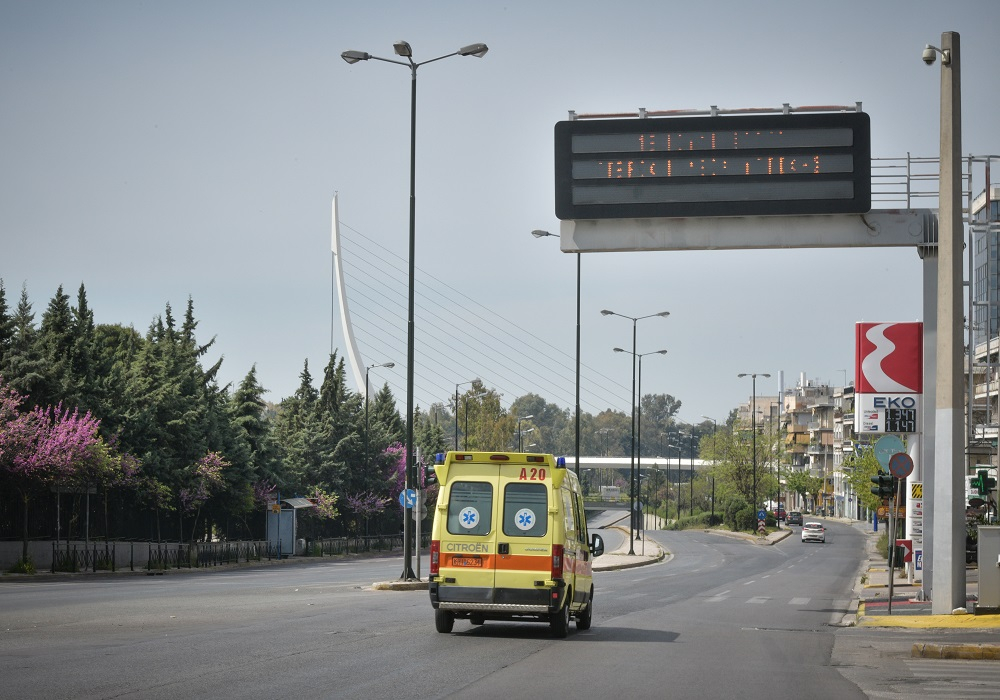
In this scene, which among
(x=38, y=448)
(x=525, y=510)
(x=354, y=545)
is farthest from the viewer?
(x=354, y=545)

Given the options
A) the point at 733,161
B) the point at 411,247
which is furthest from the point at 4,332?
the point at 733,161

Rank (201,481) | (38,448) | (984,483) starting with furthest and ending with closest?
(201,481) → (38,448) → (984,483)

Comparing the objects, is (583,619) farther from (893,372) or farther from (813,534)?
(813,534)

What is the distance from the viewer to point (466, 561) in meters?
17.5

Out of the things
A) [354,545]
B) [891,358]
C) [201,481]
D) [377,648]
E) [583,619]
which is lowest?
[354,545]

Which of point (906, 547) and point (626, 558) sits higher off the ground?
point (906, 547)

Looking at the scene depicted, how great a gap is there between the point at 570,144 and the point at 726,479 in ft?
352

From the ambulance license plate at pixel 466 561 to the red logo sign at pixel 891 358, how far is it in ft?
44.1

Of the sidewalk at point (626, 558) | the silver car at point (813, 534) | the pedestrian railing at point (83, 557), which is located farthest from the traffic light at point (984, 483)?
the silver car at point (813, 534)

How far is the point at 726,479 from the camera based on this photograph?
128 meters

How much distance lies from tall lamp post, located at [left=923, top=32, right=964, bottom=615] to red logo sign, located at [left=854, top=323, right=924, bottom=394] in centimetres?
682

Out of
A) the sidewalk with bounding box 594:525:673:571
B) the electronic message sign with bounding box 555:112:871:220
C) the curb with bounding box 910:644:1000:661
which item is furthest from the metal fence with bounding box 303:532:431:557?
the curb with bounding box 910:644:1000:661

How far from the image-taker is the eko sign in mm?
27547

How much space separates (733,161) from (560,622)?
399 inches
